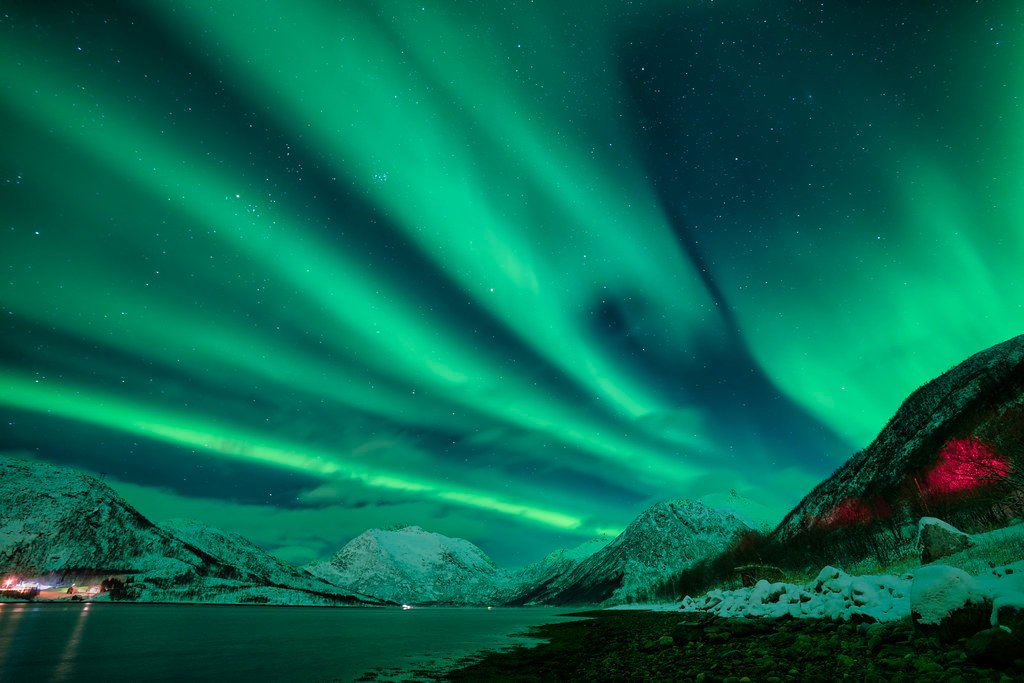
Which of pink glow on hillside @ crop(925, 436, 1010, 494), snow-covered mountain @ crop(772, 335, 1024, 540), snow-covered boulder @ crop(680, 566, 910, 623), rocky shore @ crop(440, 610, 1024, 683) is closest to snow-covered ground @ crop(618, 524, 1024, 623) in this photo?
snow-covered boulder @ crop(680, 566, 910, 623)

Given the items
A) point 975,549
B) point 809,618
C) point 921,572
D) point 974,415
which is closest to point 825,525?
point 974,415

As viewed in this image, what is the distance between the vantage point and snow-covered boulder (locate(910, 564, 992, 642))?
1426 centimetres

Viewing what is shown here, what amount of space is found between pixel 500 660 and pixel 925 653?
26626 millimetres

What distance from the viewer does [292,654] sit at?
134ft

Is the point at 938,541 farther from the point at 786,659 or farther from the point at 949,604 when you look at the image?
the point at 786,659

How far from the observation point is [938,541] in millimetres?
33688

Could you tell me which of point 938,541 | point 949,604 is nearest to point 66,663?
point 949,604

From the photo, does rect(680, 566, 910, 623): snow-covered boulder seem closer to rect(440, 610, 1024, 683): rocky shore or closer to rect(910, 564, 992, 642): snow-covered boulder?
rect(440, 610, 1024, 683): rocky shore

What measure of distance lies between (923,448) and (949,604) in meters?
147

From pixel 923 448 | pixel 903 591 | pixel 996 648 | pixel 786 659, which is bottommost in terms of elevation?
pixel 786 659

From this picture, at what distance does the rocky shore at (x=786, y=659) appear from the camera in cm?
1202

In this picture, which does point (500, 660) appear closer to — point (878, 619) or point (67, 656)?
point (878, 619)

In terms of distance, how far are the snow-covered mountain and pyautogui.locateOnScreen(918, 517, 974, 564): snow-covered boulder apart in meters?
49.4

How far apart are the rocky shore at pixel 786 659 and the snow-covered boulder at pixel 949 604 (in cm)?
41
